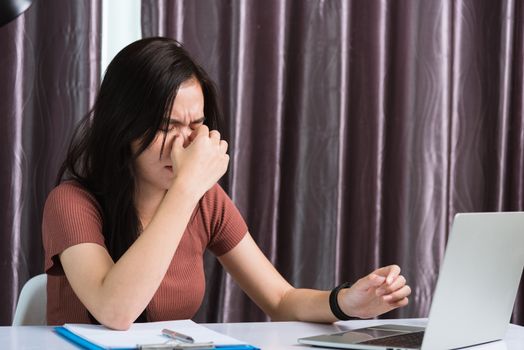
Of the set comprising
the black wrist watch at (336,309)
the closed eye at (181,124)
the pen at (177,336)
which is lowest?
the black wrist watch at (336,309)

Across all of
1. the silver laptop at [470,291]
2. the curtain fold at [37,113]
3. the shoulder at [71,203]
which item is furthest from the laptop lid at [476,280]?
the curtain fold at [37,113]

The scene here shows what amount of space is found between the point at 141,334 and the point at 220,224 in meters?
0.54

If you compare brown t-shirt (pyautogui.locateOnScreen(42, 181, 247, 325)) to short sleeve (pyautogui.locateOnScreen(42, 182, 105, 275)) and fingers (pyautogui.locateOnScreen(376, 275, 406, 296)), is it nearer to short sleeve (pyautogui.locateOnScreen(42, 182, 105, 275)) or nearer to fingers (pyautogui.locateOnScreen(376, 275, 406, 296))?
short sleeve (pyautogui.locateOnScreen(42, 182, 105, 275))

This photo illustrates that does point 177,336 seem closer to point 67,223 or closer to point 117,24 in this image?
point 67,223

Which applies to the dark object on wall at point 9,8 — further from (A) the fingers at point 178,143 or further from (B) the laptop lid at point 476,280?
(B) the laptop lid at point 476,280

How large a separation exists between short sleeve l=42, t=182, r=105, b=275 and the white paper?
0.60 ft

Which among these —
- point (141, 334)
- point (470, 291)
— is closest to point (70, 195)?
point (141, 334)

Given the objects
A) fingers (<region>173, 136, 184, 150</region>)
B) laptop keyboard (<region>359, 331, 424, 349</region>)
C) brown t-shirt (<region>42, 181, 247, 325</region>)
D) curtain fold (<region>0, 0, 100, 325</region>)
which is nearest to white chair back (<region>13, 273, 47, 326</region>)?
brown t-shirt (<region>42, 181, 247, 325</region>)

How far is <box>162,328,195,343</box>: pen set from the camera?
1.26m

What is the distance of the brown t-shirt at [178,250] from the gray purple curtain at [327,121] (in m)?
0.53

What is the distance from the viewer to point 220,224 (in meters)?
1.85

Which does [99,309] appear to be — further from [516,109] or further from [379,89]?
[516,109]

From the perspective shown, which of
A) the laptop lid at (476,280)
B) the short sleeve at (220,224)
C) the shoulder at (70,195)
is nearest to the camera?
the laptop lid at (476,280)

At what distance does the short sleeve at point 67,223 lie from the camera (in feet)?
5.04
